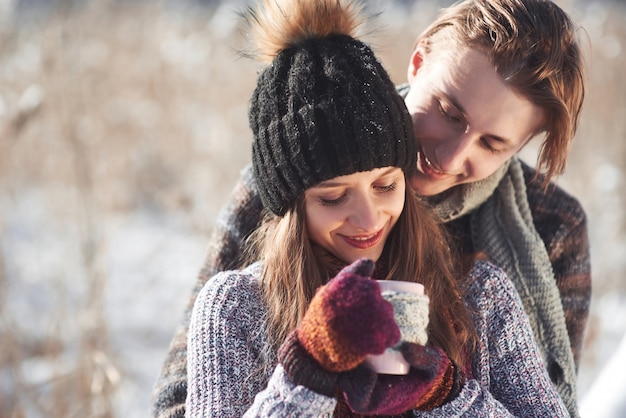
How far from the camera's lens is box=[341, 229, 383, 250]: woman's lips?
140cm

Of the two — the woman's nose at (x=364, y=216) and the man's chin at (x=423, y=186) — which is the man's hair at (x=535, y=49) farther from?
the woman's nose at (x=364, y=216)

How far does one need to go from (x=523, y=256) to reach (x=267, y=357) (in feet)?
2.65

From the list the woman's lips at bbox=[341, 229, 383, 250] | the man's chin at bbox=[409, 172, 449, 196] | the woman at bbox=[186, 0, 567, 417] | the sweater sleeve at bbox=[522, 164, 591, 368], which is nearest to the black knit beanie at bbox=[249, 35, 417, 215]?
the woman at bbox=[186, 0, 567, 417]

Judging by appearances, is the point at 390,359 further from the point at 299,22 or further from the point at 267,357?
the point at 299,22

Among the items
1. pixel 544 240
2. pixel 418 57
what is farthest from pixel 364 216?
pixel 544 240

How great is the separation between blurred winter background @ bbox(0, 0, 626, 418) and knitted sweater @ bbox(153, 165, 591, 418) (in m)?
0.22

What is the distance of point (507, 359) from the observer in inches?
57.4

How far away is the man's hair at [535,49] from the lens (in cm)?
155

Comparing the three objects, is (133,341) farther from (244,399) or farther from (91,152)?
(244,399)

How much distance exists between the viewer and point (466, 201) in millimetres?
1823

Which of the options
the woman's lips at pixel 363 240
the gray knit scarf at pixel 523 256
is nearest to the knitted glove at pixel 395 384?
the woman's lips at pixel 363 240

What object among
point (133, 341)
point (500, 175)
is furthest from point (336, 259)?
point (133, 341)

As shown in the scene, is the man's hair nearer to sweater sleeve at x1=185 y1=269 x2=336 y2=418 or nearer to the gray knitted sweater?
the gray knitted sweater

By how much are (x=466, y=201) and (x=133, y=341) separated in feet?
7.22
